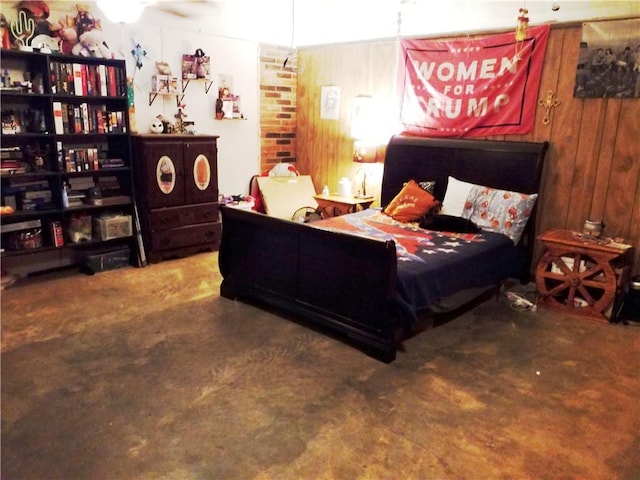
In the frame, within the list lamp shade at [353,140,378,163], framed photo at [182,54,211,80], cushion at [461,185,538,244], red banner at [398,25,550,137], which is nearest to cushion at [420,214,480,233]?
cushion at [461,185,538,244]

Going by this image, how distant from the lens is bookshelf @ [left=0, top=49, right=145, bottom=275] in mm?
3998

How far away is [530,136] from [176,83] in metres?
3.31

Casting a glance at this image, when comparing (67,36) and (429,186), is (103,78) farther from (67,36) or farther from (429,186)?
(429,186)

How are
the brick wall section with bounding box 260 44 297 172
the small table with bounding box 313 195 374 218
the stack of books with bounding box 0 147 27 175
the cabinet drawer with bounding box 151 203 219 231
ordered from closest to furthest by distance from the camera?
1. the stack of books with bounding box 0 147 27 175
2. the cabinet drawer with bounding box 151 203 219 231
3. the small table with bounding box 313 195 374 218
4. the brick wall section with bounding box 260 44 297 172

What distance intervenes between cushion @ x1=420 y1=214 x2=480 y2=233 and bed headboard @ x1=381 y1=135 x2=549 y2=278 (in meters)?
0.53

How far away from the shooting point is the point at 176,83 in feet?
16.4

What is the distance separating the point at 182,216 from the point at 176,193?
0.23m

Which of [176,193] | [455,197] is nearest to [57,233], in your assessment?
[176,193]

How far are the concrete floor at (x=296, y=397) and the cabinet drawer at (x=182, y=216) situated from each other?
3.64 ft

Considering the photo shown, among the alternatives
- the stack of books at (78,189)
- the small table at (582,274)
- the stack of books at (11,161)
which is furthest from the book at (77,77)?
the small table at (582,274)

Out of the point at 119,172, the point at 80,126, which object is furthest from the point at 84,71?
the point at 119,172

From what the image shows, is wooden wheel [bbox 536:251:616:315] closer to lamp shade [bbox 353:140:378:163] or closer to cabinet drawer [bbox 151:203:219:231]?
lamp shade [bbox 353:140:378:163]

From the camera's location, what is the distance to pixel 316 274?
3.34 meters

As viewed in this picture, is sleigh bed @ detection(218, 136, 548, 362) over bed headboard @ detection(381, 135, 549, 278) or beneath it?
beneath
